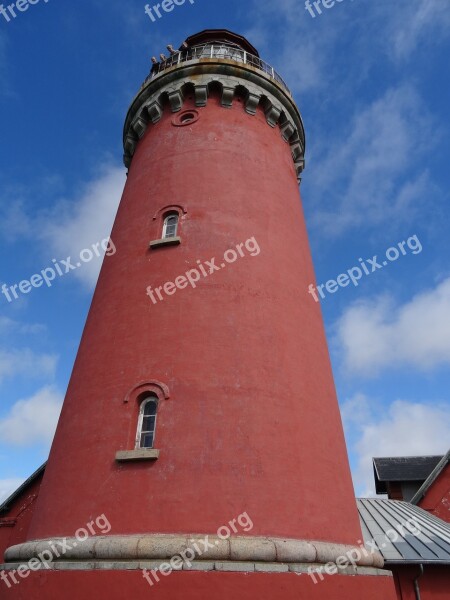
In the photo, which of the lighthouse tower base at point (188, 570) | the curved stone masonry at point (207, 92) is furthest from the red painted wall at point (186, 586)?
the curved stone masonry at point (207, 92)

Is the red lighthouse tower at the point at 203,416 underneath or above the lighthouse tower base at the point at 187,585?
above

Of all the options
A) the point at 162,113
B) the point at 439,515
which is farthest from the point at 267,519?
the point at 439,515

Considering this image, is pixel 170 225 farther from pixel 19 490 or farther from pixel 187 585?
pixel 19 490

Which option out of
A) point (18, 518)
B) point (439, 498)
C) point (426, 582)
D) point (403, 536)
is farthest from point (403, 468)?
point (18, 518)

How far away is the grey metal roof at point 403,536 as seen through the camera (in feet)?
35.0

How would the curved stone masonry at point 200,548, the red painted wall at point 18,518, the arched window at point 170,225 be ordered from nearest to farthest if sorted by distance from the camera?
1. the curved stone masonry at point 200,548
2. the arched window at point 170,225
3. the red painted wall at point 18,518

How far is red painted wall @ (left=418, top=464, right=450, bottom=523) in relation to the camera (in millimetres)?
19562

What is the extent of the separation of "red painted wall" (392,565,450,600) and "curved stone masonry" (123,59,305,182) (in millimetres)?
11716

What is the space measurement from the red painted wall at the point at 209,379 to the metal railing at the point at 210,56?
11.4ft

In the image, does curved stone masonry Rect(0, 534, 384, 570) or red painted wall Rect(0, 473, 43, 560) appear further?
red painted wall Rect(0, 473, 43, 560)

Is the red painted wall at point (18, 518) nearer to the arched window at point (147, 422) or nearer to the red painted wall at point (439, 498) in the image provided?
the arched window at point (147, 422)

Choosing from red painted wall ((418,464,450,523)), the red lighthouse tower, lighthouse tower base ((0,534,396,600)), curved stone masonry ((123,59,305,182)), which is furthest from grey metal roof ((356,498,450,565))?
curved stone masonry ((123,59,305,182))

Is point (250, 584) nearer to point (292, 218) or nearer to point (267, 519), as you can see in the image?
point (267, 519)

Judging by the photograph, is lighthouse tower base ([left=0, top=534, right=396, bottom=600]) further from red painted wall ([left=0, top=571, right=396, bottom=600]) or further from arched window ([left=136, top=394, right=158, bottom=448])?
arched window ([left=136, top=394, right=158, bottom=448])
